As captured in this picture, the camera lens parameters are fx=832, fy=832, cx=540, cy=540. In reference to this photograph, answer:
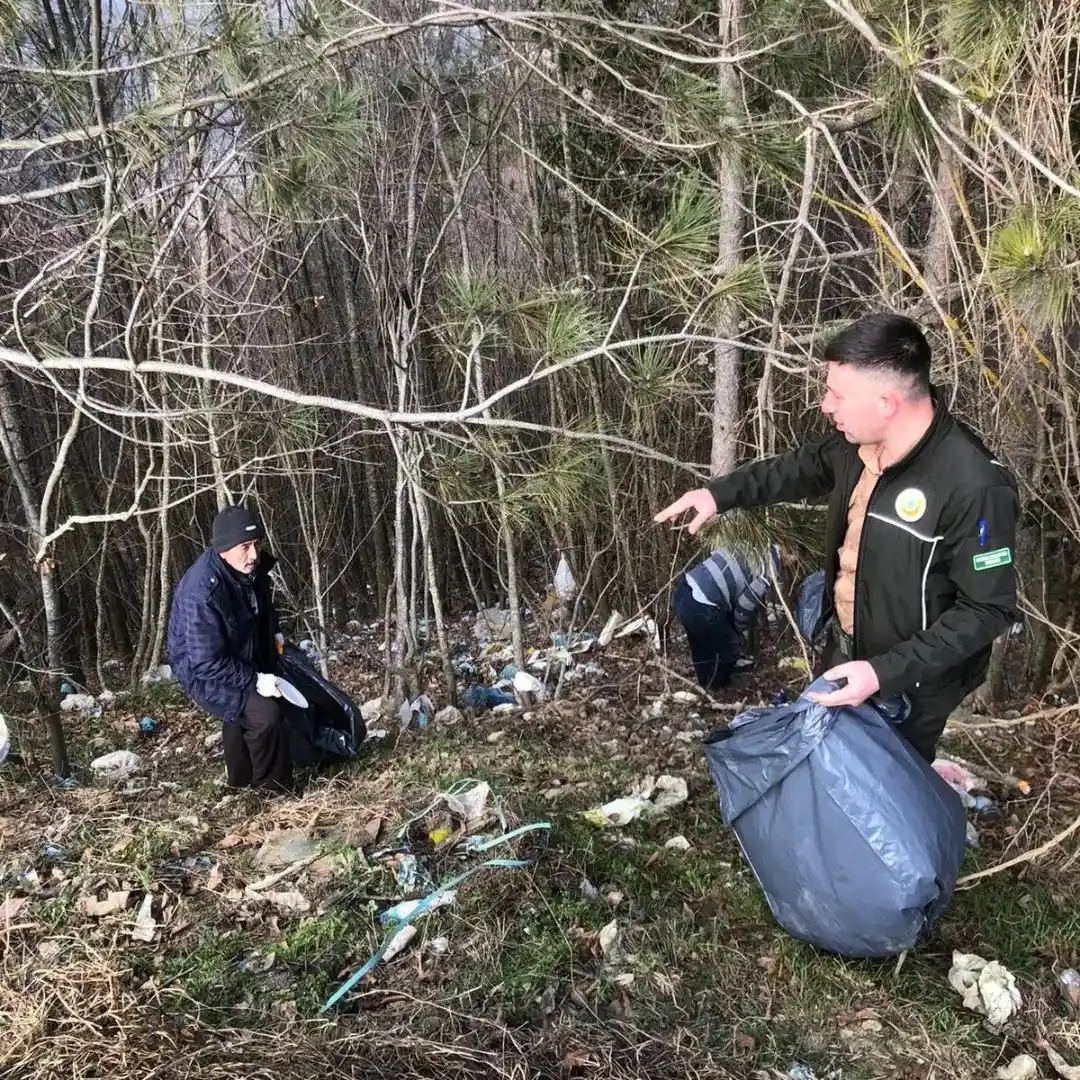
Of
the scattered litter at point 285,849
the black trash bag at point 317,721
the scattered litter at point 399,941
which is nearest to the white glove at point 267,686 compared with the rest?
the black trash bag at point 317,721

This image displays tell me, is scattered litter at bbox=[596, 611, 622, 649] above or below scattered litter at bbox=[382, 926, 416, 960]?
below

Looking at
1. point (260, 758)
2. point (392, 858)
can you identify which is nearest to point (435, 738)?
point (260, 758)

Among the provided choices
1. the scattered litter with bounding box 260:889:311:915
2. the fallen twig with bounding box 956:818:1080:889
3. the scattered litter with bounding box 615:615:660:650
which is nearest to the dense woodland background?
the scattered litter with bounding box 615:615:660:650

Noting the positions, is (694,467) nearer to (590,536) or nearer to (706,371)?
(706,371)

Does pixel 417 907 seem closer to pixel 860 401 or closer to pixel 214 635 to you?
pixel 214 635

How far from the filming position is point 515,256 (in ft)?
17.3

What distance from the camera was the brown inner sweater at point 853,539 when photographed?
2160mm

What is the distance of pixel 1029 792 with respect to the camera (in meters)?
3.12

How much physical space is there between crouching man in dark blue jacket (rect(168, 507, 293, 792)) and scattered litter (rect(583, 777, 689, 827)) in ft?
4.52

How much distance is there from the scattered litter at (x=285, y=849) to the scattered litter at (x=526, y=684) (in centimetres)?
216

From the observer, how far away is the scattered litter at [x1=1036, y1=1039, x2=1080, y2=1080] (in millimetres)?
1862

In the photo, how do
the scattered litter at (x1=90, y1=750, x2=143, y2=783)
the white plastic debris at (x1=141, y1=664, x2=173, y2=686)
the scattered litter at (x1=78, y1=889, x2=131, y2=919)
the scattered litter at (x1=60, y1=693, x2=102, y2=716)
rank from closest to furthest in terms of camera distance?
the scattered litter at (x1=78, y1=889, x2=131, y2=919)
the scattered litter at (x1=90, y1=750, x2=143, y2=783)
the scattered litter at (x1=60, y1=693, x2=102, y2=716)
the white plastic debris at (x1=141, y1=664, x2=173, y2=686)

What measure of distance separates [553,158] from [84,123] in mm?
2557

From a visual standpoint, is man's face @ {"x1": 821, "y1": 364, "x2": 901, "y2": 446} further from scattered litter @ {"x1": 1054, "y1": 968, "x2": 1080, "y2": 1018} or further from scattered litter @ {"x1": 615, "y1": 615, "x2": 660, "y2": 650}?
scattered litter @ {"x1": 615, "y1": 615, "x2": 660, "y2": 650}
